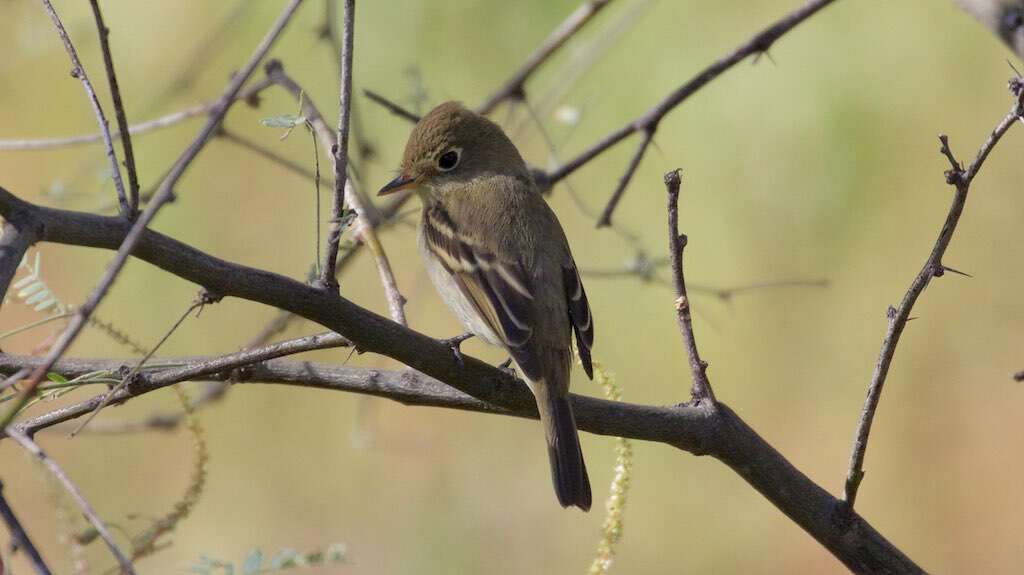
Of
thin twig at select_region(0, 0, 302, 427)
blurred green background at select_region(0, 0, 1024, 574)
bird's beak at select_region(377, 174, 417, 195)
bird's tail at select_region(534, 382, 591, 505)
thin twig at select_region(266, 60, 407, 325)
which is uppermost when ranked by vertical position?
blurred green background at select_region(0, 0, 1024, 574)

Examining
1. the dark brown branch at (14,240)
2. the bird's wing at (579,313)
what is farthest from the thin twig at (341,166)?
the bird's wing at (579,313)

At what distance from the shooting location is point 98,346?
6.48 meters

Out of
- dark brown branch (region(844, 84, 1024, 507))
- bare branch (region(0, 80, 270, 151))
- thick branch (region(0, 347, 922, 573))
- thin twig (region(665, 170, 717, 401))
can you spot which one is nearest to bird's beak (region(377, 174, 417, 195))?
bare branch (region(0, 80, 270, 151))

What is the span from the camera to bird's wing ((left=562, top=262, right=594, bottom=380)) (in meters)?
3.37

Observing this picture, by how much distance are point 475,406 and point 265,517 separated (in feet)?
12.6

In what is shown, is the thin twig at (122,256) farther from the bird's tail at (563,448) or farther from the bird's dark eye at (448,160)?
the bird's dark eye at (448,160)

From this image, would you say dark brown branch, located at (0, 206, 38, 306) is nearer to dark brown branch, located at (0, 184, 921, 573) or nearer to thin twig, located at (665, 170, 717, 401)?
dark brown branch, located at (0, 184, 921, 573)

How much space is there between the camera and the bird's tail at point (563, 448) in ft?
9.37

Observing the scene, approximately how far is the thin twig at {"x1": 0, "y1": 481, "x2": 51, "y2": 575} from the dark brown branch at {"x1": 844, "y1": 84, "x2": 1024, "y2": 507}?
5.31 ft

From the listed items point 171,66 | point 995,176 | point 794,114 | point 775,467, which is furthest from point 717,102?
point 775,467

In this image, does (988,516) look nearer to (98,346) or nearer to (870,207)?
(870,207)

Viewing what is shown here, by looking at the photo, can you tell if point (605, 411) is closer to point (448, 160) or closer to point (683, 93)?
point (683, 93)

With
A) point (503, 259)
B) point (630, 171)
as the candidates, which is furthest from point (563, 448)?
point (630, 171)

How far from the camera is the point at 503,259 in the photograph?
3.63 m
